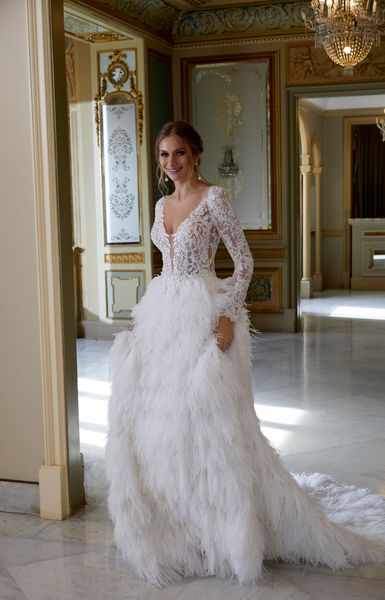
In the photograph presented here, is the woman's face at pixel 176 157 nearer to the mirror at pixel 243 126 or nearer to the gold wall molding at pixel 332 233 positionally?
the mirror at pixel 243 126

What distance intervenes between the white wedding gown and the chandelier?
381 cm

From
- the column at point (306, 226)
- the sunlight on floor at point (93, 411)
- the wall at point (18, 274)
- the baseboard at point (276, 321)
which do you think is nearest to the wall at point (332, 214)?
the column at point (306, 226)

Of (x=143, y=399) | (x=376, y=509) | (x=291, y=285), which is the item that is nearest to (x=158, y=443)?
(x=143, y=399)

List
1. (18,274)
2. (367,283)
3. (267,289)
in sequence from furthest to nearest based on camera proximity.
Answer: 1. (367,283)
2. (267,289)
3. (18,274)

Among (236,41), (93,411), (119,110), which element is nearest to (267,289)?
(119,110)

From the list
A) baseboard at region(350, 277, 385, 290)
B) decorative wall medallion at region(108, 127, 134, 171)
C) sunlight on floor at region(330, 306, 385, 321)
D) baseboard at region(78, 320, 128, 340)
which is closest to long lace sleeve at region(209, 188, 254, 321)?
decorative wall medallion at region(108, 127, 134, 171)

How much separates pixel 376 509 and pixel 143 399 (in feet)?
3.73

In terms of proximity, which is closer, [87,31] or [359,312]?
[87,31]

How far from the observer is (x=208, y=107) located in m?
8.39

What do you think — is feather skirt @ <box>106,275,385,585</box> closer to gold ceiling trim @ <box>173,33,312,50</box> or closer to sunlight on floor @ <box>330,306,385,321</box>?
gold ceiling trim @ <box>173,33,312,50</box>

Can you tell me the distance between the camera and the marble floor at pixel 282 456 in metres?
2.69

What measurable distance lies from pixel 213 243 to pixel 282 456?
165 centimetres

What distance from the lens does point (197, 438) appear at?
9.02ft

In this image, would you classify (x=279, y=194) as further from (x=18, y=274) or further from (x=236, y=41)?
(x=18, y=274)
